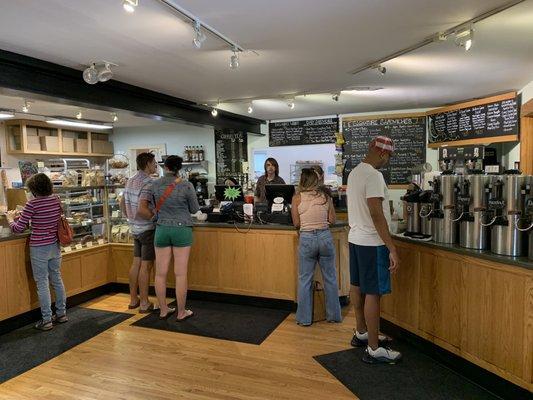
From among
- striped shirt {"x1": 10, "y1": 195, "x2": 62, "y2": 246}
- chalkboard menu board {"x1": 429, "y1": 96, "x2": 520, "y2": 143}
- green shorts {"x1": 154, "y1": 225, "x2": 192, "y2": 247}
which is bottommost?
green shorts {"x1": 154, "y1": 225, "x2": 192, "y2": 247}

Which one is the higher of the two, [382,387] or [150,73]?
[150,73]

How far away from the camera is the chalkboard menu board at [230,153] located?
7.76 meters

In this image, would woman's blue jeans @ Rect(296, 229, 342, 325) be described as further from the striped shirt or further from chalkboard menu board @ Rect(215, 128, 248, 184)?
chalkboard menu board @ Rect(215, 128, 248, 184)

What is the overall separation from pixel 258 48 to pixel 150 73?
132 cm

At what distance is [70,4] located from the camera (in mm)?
2340

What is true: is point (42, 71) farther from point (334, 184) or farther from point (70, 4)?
point (334, 184)

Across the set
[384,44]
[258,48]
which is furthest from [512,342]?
[258,48]

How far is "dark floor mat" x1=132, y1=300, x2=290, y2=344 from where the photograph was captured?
3719 mm

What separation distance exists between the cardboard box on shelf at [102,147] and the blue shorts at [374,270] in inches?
274

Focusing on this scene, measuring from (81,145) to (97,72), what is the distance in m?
4.95

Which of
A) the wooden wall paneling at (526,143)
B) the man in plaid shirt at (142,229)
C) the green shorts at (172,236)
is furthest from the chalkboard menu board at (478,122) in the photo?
the man in plaid shirt at (142,229)

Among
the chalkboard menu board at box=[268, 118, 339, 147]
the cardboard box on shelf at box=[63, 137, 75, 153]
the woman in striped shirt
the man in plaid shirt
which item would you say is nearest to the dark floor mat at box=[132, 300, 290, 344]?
the man in plaid shirt

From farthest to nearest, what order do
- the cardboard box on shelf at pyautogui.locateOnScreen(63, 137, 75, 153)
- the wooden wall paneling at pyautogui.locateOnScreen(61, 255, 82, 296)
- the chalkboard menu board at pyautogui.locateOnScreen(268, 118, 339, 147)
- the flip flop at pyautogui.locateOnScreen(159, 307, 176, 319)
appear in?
1. the cardboard box on shelf at pyautogui.locateOnScreen(63, 137, 75, 153)
2. the chalkboard menu board at pyautogui.locateOnScreen(268, 118, 339, 147)
3. the wooden wall paneling at pyautogui.locateOnScreen(61, 255, 82, 296)
4. the flip flop at pyautogui.locateOnScreen(159, 307, 176, 319)

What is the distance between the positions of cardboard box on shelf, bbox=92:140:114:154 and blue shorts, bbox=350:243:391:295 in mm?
6959
